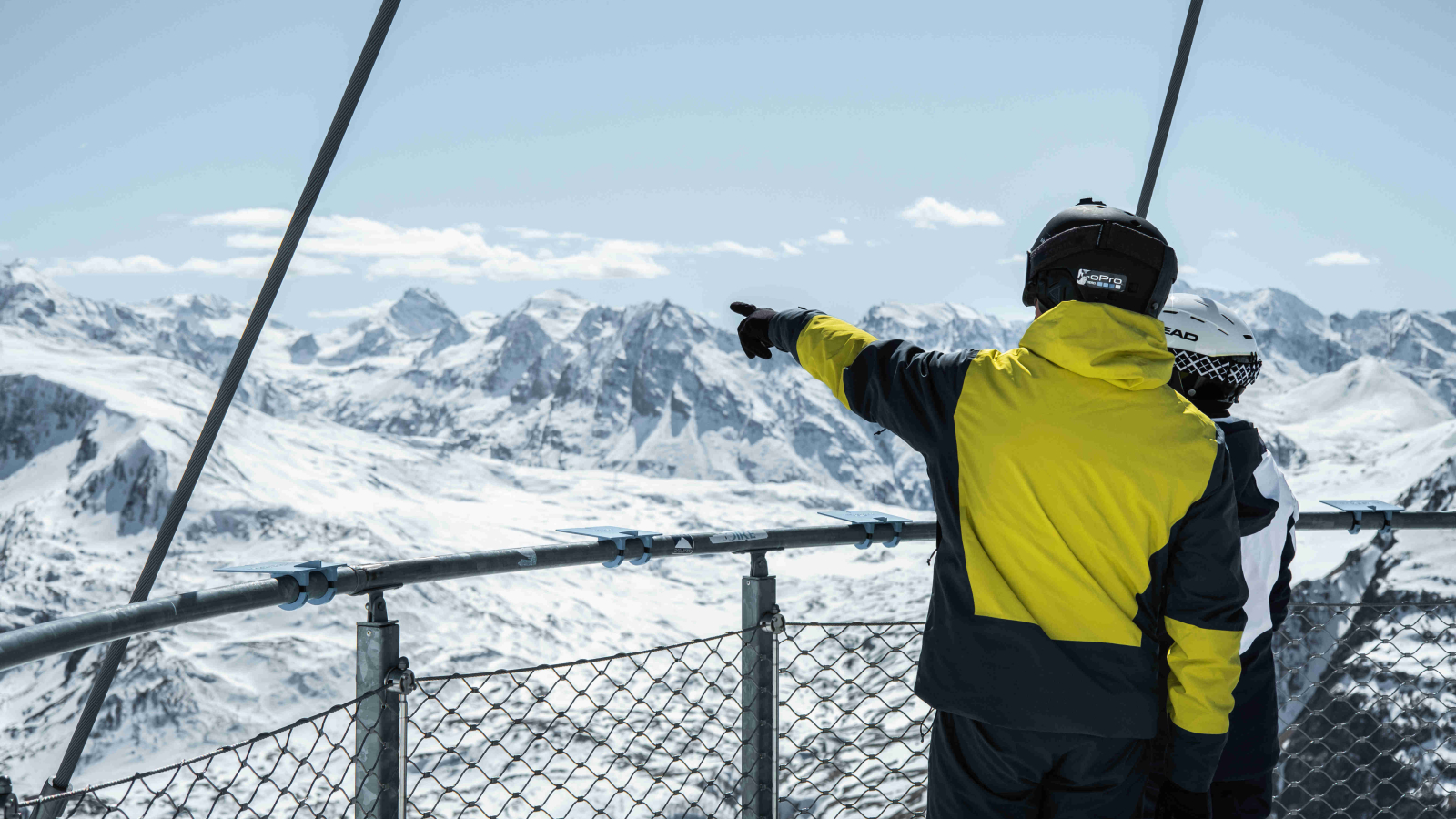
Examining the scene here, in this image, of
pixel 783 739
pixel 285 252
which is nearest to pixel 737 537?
pixel 285 252

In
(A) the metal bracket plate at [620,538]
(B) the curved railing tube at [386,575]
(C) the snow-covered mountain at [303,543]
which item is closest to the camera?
(B) the curved railing tube at [386,575]

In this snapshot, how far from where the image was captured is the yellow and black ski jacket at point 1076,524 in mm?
1722

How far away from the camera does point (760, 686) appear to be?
2637 mm

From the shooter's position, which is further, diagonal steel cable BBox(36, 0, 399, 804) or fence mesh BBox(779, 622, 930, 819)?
diagonal steel cable BBox(36, 0, 399, 804)

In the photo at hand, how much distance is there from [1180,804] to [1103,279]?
3.31 feet

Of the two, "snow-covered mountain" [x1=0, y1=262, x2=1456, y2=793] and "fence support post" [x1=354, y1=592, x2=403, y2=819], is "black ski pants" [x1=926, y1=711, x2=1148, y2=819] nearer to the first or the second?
"fence support post" [x1=354, y1=592, x2=403, y2=819]

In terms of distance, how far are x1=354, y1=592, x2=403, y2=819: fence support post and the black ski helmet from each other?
1.51 m

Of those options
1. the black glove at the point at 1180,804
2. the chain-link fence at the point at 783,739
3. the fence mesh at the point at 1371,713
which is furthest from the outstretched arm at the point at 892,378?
the fence mesh at the point at 1371,713

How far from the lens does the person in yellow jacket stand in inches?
68.0

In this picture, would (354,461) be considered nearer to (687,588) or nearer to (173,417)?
(173,417)

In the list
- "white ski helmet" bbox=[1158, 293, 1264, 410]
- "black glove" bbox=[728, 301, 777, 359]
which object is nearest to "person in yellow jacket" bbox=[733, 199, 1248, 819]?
Answer: "black glove" bbox=[728, 301, 777, 359]

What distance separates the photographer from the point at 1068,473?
1718mm

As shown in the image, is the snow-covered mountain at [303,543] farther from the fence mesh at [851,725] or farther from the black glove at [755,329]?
the black glove at [755,329]

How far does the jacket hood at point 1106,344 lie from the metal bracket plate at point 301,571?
1407 mm
